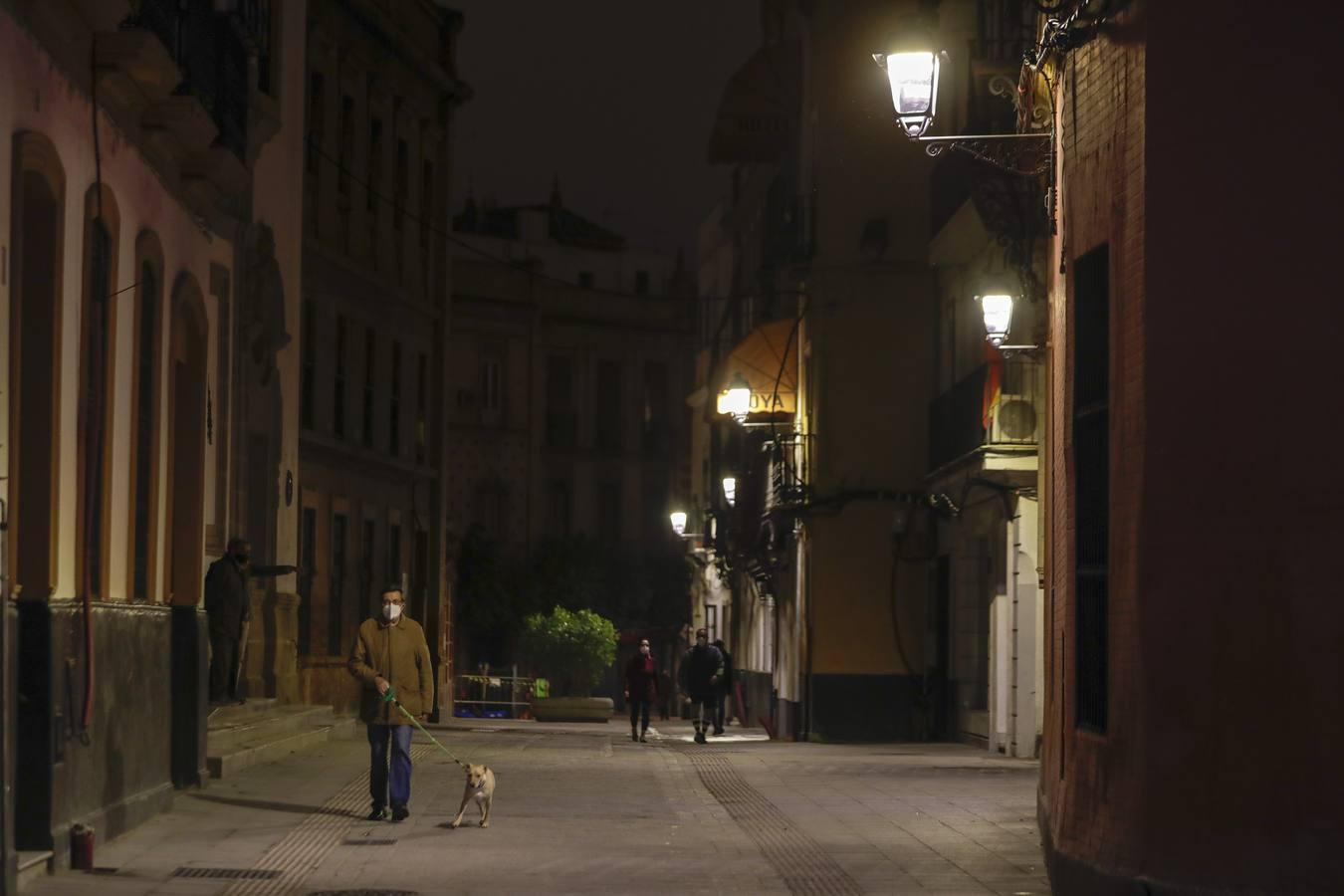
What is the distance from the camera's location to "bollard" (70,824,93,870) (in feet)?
44.0

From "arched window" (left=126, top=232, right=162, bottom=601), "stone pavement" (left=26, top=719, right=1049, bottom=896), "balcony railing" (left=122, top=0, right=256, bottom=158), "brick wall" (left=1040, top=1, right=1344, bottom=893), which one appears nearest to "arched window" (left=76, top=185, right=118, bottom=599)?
"arched window" (left=126, top=232, right=162, bottom=601)

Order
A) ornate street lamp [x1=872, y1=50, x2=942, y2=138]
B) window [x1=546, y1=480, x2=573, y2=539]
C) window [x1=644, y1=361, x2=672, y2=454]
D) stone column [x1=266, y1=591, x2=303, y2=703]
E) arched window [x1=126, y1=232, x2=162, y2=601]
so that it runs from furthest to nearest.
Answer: window [x1=644, y1=361, x2=672, y2=454]
window [x1=546, y1=480, x2=573, y2=539]
stone column [x1=266, y1=591, x2=303, y2=703]
arched window [x1=126, y1=232, x2=162, y2=601]
ornate street lamp [x1=872, y1=50, x2=942, y2=138]

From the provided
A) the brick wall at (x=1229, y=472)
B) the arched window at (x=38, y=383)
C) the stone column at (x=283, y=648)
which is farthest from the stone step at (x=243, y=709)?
the brick wall at (x=1229, y=472)

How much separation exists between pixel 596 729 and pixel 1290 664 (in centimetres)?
2919

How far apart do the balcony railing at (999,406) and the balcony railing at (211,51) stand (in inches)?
352

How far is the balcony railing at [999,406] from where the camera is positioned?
2566 centimetres

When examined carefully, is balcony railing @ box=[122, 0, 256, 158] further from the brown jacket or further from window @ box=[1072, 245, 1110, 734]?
window @ box=[1072, 245, 1110, 734]

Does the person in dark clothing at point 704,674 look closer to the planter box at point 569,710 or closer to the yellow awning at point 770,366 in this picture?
the yellow awning at point 770,366

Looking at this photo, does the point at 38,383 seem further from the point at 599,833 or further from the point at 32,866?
the point at 599,833

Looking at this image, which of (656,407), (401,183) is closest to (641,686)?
(401,183)

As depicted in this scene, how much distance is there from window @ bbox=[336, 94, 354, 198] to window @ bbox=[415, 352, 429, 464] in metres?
5.79

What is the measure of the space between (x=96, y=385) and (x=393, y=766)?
4.02 m

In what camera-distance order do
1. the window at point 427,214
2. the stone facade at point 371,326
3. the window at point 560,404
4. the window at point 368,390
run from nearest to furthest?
the stone facade at point 371,326
the window at point 368,390
the window at point 427,214
the window at point 560,404

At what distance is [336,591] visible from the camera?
119ft
